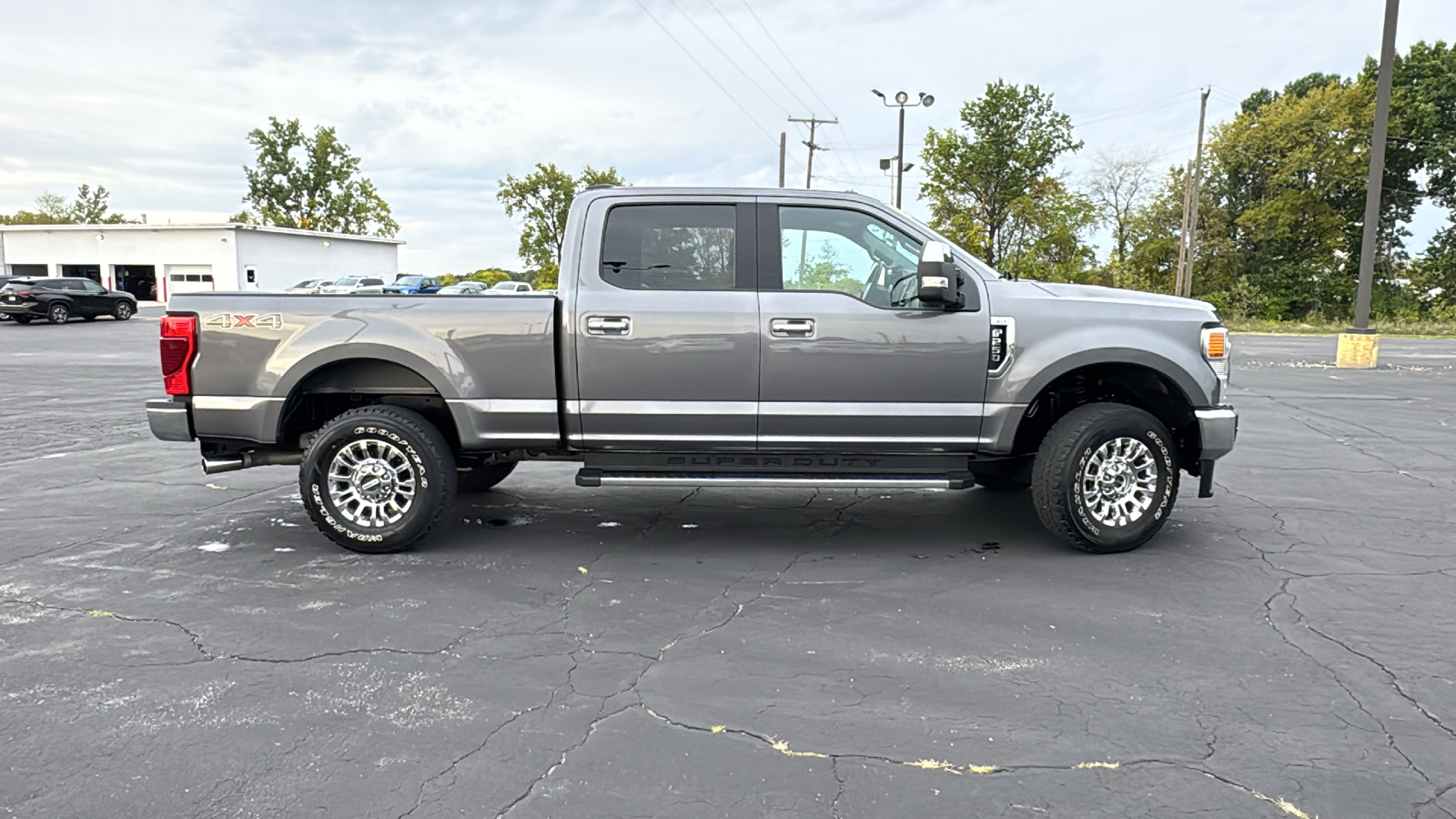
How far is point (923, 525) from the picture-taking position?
632 cm

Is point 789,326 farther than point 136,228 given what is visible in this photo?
No

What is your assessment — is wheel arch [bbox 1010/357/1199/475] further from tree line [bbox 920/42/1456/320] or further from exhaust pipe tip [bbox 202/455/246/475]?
tree line [bbox 920/42/1456/320]

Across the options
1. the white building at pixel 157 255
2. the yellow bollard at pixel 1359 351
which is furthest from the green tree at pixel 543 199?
the yellow bollard at pixel 1359 351

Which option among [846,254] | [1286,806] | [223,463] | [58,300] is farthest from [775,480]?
[58,300]

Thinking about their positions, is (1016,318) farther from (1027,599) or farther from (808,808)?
(808,808)

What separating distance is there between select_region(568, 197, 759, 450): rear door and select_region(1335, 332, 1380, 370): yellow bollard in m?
17.2

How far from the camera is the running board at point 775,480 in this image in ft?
17.8

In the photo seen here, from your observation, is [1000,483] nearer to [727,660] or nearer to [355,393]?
[727,660]

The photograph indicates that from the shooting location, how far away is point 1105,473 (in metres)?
5.47

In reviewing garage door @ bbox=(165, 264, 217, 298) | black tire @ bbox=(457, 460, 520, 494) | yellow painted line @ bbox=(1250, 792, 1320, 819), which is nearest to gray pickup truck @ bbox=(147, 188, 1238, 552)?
black tire @ bbox=(457, 460, 520, 494)

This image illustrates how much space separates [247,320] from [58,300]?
33846mm

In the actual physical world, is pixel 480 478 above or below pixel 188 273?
below

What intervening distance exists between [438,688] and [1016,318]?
12.0ft

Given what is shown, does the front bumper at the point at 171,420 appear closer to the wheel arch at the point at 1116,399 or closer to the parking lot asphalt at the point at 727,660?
the parking lot asphalt at the point at 727,660
